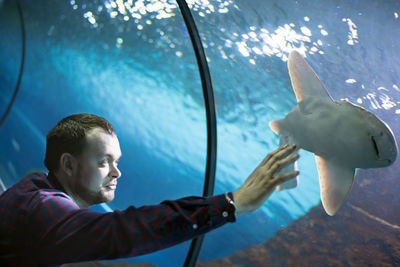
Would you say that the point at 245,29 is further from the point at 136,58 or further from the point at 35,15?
the point at 35,15

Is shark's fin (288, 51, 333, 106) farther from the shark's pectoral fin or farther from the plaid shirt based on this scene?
the plaid shirt

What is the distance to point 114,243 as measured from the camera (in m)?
0.75

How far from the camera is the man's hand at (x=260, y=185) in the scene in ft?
2.56

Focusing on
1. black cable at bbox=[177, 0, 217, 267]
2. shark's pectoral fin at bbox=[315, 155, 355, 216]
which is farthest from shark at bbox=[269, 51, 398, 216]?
black cable at bbox=[177, 0, 217, 267]

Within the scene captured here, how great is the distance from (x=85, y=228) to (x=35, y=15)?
4887 millimetres

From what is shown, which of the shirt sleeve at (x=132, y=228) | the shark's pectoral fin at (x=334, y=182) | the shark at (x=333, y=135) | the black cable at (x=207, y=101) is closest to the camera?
the shirt sleeve at (x=132, y=228)

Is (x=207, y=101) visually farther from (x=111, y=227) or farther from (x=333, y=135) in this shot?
(x=111, y=227)

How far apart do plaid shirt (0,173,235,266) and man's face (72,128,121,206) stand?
0.25 metres

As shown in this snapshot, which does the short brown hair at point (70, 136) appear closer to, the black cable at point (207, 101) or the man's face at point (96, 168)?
the man's face at point (96, 168)

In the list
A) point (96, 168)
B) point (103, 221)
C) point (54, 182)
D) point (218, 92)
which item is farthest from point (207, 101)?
point (103, 221)

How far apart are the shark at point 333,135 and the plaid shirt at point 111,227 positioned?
0.54m

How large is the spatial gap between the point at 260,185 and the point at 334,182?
486 mm

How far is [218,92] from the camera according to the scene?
2.22 meters

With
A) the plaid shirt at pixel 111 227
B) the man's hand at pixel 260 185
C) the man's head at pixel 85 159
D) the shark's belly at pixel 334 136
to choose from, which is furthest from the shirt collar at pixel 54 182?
the shark's belly at pixel 334 136
